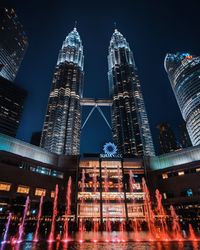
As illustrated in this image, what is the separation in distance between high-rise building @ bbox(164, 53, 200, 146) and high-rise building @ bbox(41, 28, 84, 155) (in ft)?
290

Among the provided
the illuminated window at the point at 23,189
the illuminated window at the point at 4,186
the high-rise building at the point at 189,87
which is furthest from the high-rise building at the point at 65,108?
the high-rise building at the point at 189,87

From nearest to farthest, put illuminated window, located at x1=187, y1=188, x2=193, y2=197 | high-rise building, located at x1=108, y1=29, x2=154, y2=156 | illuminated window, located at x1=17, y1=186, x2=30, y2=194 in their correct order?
illuminated window, located at x1=17, y1=186, x2=30, y2=194, illuminated window, located at x1=187, y1=188, x2=193, y2=197, high-rise building, located at x1=108, y1=29, x2=154, y2=156

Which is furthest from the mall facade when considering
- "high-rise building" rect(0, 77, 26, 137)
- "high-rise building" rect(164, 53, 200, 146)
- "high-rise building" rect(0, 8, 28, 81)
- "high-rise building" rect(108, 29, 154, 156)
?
"high-rise building" rect(0, 8, 28, 81)

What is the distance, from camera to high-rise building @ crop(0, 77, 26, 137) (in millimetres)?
136125

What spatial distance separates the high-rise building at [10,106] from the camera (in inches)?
5359

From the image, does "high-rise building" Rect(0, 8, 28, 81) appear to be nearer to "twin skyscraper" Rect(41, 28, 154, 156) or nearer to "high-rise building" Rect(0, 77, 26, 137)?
"high-rise building" Rect(0, 77, 26, 137)

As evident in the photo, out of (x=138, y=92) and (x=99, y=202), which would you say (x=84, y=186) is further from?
(x=138, y=92)

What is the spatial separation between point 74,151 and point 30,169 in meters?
77.7

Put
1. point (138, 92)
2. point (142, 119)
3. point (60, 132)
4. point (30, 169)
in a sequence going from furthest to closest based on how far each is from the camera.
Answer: point (138, 92), point (142, 119), point (60, 132), point (30, 169)

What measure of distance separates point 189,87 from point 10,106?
144095mm

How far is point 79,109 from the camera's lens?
160 metres

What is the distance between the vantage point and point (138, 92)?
170875 millimetres

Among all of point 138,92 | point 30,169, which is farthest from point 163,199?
point 138,92

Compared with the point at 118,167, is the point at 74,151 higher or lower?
higher
